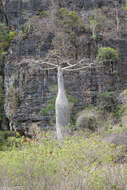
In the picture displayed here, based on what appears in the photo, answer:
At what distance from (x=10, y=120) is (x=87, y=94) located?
13.0ft

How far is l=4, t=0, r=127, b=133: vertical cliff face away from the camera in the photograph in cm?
1103

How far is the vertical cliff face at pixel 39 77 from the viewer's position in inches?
434

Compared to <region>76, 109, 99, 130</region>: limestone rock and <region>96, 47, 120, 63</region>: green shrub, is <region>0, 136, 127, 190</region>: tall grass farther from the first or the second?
<region>96, 47, 120, 63</region>: green shrub

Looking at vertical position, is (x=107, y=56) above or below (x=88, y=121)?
above

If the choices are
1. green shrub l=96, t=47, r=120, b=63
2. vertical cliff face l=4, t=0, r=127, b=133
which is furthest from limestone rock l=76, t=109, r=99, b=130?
green shrub l=96, t=47, r=120, b=63

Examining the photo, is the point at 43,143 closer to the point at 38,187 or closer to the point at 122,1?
the point at 38,187

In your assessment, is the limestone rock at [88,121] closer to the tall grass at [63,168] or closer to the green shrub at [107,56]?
the green shrub at [107,56]

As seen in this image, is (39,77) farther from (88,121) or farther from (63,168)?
(63,168)

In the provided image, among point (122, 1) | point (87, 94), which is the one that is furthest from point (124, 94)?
point (122, 1)

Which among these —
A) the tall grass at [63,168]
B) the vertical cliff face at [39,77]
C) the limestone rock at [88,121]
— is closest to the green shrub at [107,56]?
the vertical cliff face at [39,77]

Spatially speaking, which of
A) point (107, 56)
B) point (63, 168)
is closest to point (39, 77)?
point (107, 56)

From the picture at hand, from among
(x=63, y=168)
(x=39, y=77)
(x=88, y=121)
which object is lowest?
(x=88, y=121)

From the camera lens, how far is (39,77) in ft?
37.6

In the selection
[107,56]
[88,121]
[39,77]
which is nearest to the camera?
[88,121]
